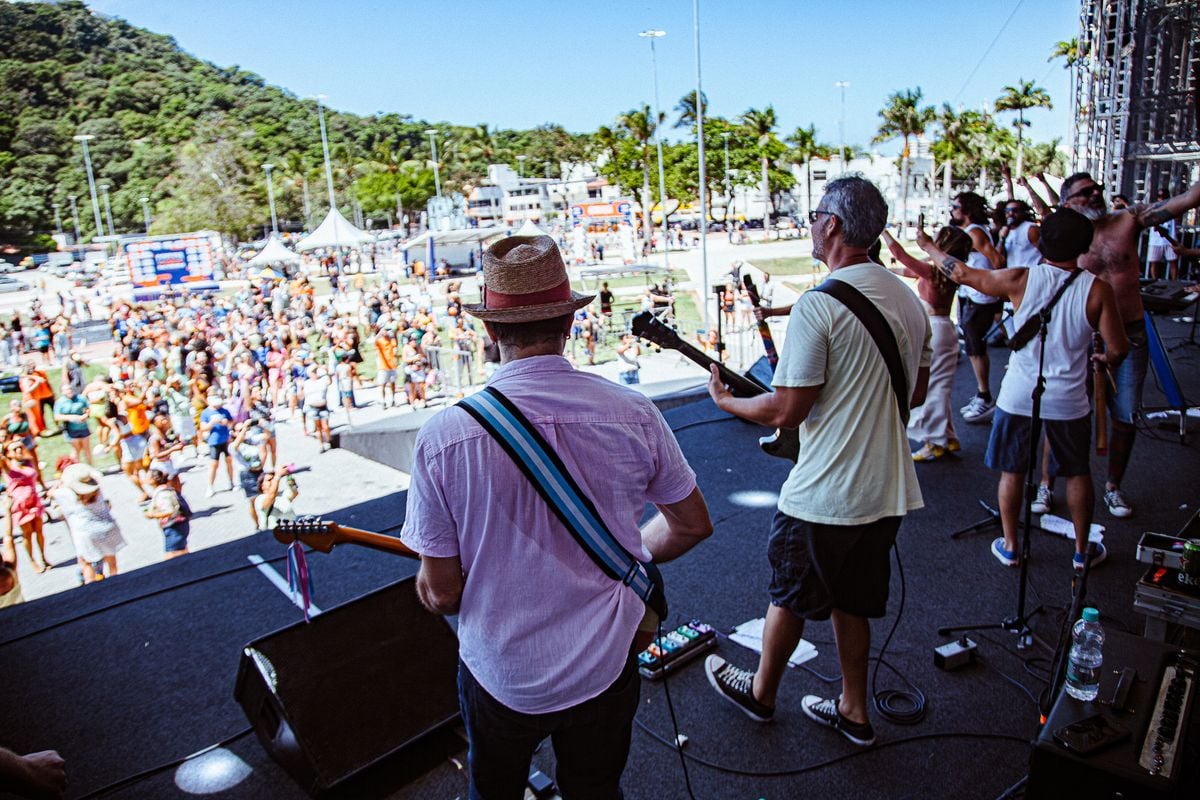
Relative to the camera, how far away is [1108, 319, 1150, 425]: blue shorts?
3654mm

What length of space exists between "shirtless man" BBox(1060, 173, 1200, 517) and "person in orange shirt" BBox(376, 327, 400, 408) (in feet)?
38.1

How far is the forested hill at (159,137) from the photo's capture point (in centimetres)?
2342

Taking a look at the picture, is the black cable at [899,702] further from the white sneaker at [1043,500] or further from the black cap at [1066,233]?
the white sneaker at [1043,500]

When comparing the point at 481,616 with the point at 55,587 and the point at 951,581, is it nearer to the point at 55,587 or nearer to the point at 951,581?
the point at 951,581

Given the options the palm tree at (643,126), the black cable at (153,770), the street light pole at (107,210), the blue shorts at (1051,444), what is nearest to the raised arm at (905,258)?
the blue shorts at (1051,444)

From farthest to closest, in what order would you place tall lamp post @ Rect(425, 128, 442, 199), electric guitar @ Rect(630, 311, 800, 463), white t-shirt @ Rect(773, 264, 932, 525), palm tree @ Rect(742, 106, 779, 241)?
tall lamp post @ Rect(425, 128, 442, 199) → palm tree @ Rect(742, 106, 779, 241) → electric guitar @ Rect(630, 311, 800, 463) → white t-shirt @ Rect(773, 264, 932, 525)

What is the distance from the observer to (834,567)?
2020 mm

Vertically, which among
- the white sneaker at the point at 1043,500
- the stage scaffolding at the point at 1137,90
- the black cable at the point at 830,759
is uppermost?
the stage scaffolding at the point at 1137,90

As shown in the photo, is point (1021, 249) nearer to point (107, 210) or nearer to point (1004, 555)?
point (1004, 555)

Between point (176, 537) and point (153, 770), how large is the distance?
453cm

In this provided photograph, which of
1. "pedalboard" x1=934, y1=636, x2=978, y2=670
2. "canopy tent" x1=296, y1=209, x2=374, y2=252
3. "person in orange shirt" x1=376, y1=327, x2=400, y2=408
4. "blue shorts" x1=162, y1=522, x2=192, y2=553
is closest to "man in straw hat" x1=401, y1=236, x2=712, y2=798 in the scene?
"pedalboard" x1=934, y1=636, x2=978, y2=670

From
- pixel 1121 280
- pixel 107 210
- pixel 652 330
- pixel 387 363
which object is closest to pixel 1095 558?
pixel 1121 280

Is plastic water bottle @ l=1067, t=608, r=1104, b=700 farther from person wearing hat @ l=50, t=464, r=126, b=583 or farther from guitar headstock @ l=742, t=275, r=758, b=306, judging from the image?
Answer: person wearing hat @ l=50, t=464, r=126, b=583

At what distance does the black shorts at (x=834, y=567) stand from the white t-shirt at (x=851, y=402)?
49mm
